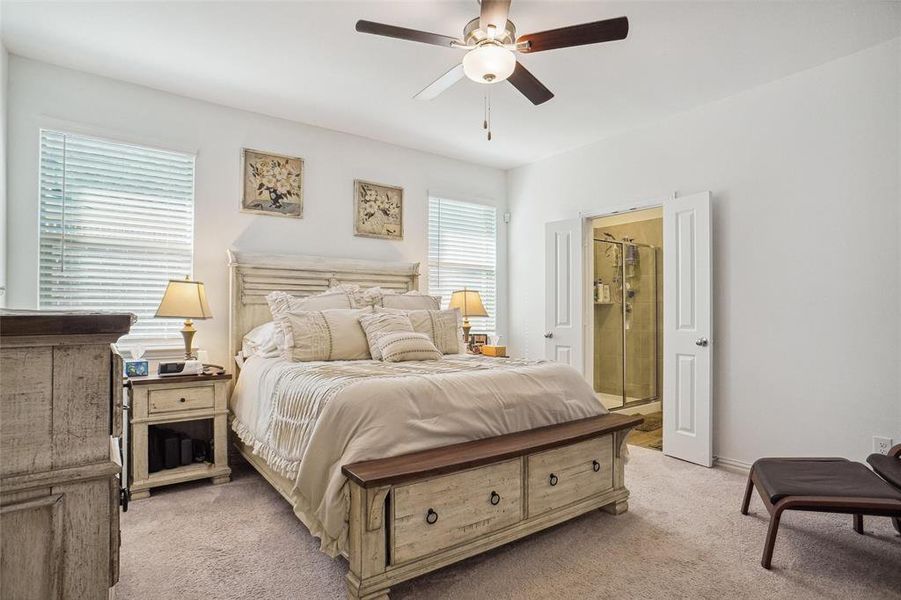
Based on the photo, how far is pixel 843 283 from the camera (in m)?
3.09

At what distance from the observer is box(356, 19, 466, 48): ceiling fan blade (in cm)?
217

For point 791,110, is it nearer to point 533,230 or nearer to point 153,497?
point 533,230

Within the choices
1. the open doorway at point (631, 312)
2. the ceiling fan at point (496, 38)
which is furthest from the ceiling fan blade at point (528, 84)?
the open doorway at point (631, 312)

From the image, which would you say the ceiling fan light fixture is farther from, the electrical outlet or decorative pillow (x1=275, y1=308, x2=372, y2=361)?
the electrical outlet

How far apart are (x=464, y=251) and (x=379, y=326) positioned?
2.19m

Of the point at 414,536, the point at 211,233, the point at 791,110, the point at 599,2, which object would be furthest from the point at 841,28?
the point at 211,233

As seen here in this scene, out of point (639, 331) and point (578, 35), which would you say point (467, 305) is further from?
point (578, 35)

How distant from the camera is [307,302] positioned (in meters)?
3.67

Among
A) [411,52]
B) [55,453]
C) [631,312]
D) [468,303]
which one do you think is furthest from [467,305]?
[55,453]

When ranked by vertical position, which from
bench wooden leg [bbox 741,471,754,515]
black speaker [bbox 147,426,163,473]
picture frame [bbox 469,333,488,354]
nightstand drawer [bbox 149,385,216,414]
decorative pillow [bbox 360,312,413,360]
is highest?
decorative pillow [bbox 360,312,413,360]

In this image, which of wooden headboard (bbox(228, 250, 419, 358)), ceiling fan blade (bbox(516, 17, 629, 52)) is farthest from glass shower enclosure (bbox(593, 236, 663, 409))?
ceiling fan blade (bbox(516, 17, 629, 52))

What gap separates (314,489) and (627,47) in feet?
9.95

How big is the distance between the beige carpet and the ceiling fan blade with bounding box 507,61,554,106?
235 centimetres

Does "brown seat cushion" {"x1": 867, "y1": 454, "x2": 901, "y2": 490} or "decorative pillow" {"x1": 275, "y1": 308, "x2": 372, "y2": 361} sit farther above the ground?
"decorative pillow" {"x1": 275, "y1": 308, "x2": 372, "y2": 361}
